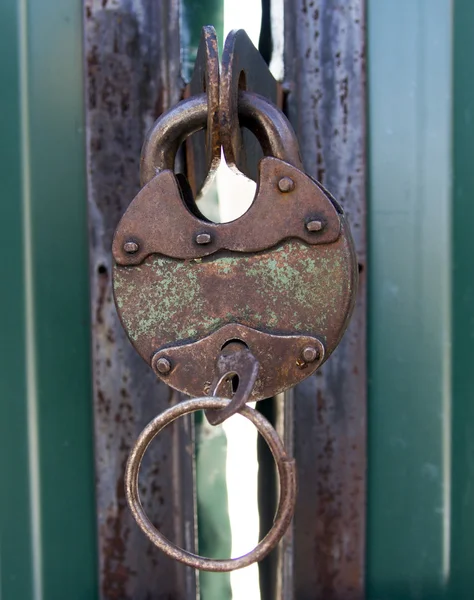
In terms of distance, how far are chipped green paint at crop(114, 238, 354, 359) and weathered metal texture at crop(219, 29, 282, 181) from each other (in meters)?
0.10

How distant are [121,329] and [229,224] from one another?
0.88 ft

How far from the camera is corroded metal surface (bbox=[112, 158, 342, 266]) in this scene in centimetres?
47

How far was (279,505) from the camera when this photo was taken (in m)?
0.43

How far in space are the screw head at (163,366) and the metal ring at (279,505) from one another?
0.18ft

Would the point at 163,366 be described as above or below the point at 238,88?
below
